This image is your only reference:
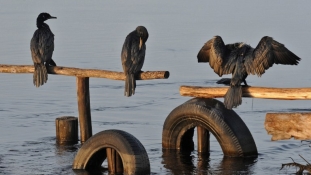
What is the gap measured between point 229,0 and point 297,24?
9949 mm

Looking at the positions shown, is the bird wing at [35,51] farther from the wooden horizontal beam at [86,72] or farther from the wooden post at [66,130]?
the wooden post at [66,130]

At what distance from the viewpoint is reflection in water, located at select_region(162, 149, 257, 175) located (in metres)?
13.3

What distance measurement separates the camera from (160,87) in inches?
836

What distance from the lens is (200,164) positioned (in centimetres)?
1381

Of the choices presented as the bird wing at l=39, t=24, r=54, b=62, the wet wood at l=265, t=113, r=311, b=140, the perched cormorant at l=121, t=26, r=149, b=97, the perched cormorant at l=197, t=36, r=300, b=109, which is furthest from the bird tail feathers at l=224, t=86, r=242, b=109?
the bird wing at l=39, t=24, r=54, b=62

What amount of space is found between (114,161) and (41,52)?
10.9 ft

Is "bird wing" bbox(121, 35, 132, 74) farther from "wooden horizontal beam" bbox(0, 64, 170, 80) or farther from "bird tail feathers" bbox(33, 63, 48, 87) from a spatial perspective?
"bird tail feathers" bbox(33, 63, 48, 87)

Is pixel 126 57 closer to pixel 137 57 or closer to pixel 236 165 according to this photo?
pixel 137 57

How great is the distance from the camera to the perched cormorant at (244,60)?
12812 millimetres

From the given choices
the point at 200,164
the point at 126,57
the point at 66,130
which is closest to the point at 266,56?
the point at 200,164

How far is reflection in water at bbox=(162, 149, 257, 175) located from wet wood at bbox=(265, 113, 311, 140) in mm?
2359

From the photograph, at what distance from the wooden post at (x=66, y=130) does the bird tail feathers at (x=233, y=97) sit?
3570 millimetres

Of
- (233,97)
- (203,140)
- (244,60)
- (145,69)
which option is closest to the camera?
(233,97)

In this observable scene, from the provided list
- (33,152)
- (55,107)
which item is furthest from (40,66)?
(55,107)
